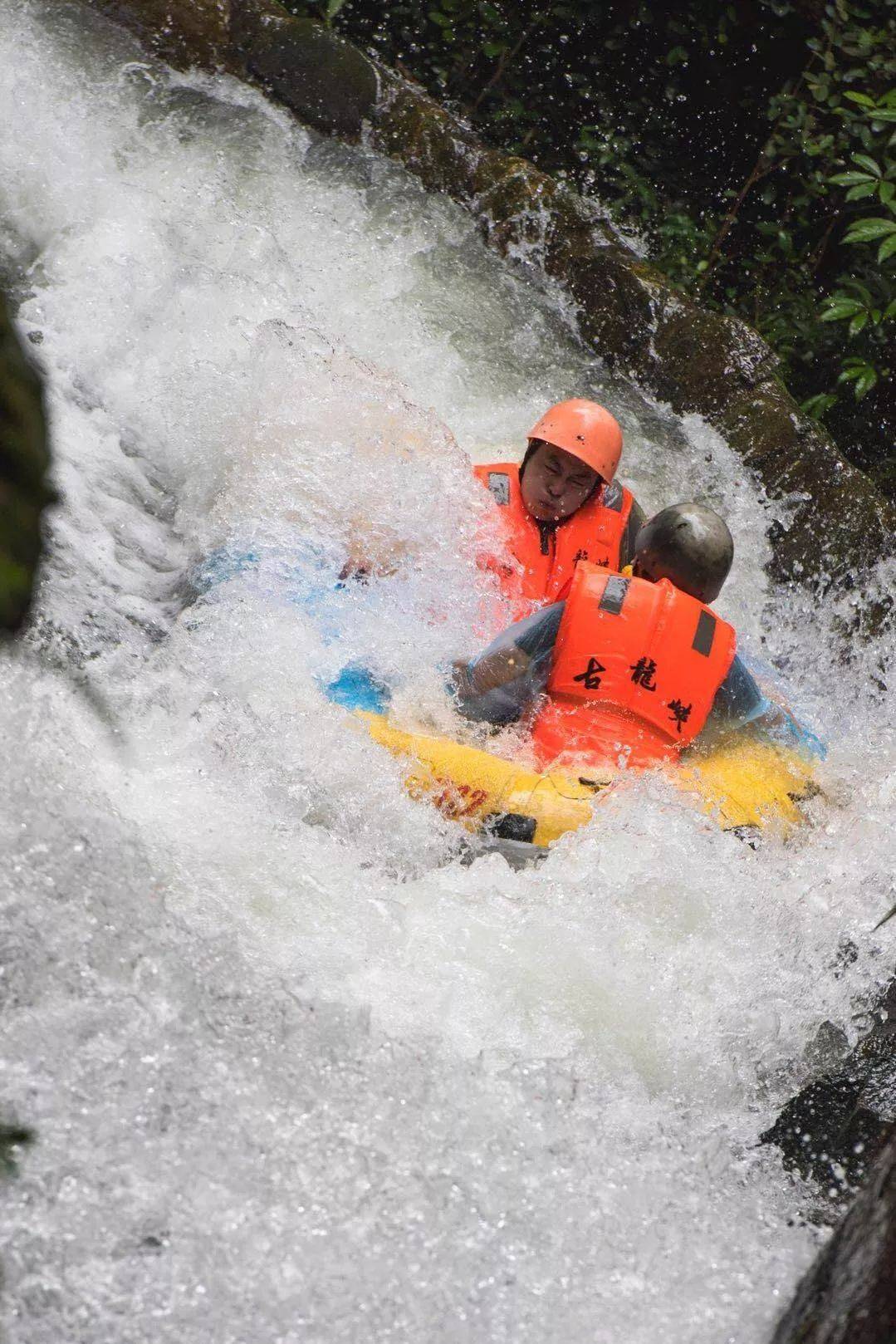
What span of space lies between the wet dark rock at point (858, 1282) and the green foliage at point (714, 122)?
5677 millimetres

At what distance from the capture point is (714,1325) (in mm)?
2199

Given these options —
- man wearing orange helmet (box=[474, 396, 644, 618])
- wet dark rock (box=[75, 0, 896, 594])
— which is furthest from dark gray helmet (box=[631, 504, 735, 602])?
wet dark rock (box=[75, 0, 896, 594])

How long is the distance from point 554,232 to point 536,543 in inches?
96.1

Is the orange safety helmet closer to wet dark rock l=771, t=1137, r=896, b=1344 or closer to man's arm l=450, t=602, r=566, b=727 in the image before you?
man's arm l=450, t=602, r=566, b=727

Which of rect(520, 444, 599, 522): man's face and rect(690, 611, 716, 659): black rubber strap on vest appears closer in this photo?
rect(690, 611, 716, 659): black rubber strap on vest

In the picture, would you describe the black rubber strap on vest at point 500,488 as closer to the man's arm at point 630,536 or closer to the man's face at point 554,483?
the man's face at point 554,483

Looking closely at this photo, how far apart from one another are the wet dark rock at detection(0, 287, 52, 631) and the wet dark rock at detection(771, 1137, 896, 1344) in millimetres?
2452

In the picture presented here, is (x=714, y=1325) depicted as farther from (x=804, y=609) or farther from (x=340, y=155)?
(x=340, y=155)

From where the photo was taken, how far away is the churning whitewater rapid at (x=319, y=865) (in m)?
2.24

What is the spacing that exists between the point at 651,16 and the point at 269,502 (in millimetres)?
4619

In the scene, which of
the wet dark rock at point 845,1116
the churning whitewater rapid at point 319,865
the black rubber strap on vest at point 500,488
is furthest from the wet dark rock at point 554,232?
the wet dark rock at point 845,1116

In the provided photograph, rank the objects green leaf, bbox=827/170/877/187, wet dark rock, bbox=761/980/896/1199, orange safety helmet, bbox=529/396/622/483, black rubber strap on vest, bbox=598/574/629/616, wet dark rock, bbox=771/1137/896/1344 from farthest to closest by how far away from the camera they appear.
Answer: green leaf, bbox=827/170/877/187 < orange safety helmet, bbox=529/396/622/483 < black rubber strap on vest, bbox=598/574/629/616 < wet dark rock, bbox=761/980/896/1199 < wet dark rock, bbox=771/1137/896/1344

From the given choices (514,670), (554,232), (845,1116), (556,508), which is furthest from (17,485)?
(554,232)

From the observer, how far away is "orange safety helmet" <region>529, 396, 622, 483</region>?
14.8 feet
